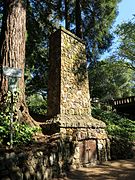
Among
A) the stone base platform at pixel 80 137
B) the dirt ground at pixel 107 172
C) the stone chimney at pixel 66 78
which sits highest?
the stone chimney at pixel 66 78

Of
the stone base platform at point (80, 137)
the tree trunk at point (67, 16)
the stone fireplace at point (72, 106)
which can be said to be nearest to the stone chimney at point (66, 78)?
the stone fireplace at point (72, 106)

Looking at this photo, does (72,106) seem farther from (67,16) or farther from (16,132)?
(67,16)

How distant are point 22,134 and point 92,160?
2.37 metres

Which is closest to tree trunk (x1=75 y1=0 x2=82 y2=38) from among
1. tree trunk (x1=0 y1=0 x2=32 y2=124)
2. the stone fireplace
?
the stone fireplace

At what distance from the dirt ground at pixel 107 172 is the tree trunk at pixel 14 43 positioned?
6.09 feet

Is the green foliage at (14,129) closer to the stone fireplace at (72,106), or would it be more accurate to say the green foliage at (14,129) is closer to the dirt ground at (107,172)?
the stone fireplace at (72,106)

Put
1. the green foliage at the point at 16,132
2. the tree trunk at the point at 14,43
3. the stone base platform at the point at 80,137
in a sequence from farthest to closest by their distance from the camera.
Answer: the tree trunk at the point at 14,43
the stone base platform at the point at 80,137
the green foliage at the point at 16,132

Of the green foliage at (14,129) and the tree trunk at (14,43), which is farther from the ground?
the tree trunk at (14,43)

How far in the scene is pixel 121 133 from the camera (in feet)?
34.6

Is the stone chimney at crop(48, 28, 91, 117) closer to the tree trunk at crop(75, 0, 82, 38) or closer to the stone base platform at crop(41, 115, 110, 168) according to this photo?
the stone base platform at crop(41, 115, 110, 168)

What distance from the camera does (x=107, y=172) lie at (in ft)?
23.4

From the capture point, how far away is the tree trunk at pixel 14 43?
758 centimetres

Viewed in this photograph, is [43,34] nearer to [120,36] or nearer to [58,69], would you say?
[58,69]

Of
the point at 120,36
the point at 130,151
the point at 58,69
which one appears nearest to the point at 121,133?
the point at 130,151
